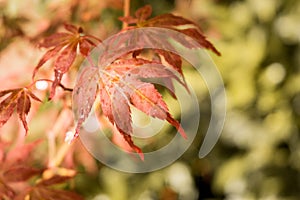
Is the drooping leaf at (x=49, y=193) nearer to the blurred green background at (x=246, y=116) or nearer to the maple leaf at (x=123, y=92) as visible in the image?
the maple leaf at (x=123, y=92)

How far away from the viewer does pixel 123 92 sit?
68cm

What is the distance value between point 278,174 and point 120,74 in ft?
3.97

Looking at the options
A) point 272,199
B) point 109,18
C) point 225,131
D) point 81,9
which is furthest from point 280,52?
point 81,9

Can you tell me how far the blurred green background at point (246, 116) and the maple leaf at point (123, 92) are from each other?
904mm

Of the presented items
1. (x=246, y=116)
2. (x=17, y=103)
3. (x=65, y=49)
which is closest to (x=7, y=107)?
(x=17, y=103)

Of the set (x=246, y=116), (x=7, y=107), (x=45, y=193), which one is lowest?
(x=246, y=116)

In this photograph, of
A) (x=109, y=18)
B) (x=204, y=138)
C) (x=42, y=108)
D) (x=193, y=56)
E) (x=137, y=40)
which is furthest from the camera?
(x=204, y=138)

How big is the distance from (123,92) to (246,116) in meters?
1.13

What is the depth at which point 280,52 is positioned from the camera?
1.78 meters

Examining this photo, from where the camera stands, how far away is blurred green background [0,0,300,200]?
1685 mm

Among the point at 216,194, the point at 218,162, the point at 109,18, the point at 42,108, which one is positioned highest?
the point at 109,18

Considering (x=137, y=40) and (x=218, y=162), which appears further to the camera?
(x=218, y=162)

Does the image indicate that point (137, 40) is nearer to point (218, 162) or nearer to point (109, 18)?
point (109, 18)

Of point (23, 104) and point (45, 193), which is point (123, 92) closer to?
point (23, 104)
